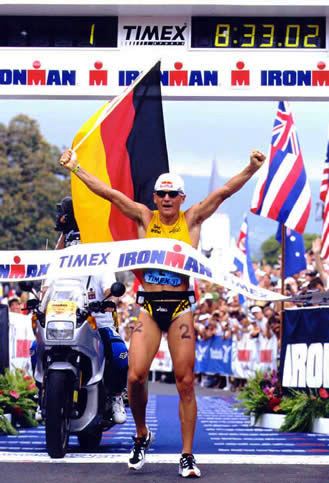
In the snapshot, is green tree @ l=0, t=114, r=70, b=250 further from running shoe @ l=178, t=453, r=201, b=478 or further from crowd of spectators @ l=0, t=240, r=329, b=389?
running shoe @ l=178, t=453, r=201, b=478

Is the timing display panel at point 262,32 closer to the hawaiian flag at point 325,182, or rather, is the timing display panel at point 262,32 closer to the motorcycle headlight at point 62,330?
the motorcycle headlight at point 62,330

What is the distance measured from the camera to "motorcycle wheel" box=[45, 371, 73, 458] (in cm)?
969

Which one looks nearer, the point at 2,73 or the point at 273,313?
the point at 2,73

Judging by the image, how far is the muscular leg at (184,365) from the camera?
9.39 m

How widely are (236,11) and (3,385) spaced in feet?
15.6

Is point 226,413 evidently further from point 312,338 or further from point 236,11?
point 236,11

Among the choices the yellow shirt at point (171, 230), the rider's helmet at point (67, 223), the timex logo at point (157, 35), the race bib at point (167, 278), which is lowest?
the race bib at point (167, 278)

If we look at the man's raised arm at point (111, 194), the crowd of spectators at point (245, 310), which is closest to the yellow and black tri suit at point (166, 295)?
the man's raised arm at point (111, 194)

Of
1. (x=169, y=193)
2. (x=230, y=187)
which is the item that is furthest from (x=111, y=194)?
(x=230, y=187)

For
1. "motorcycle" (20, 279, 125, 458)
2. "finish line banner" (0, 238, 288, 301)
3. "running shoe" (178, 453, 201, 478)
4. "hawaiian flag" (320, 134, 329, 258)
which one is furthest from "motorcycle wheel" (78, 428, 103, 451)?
"hawaiian flag" (320, 134, 329, 258)

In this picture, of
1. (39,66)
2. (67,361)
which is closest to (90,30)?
(39,66)

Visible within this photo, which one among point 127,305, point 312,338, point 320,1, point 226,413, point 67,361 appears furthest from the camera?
point 127,305

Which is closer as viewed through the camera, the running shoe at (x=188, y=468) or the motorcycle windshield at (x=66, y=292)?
the running shoe at (x=188, y=468)

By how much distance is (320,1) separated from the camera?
43.4 feet
